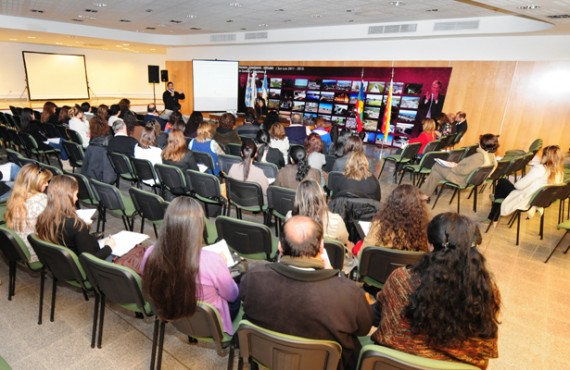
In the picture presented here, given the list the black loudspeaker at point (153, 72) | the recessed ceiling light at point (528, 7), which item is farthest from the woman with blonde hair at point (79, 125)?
the black loudspeaker at point (153, 72)

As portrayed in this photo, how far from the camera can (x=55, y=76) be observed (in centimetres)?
1872

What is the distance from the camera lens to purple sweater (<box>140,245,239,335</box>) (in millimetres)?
1997

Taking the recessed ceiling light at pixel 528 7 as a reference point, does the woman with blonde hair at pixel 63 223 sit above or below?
below

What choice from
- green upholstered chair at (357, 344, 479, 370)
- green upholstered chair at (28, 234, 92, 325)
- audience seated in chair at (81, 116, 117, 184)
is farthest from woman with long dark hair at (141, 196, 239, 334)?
audience seated in chair at (81, 116, 117, 184)

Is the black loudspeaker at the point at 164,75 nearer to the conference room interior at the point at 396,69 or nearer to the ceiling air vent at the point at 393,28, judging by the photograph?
the conference room interior at the point at 396,69

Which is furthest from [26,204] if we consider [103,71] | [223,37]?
[103,71]

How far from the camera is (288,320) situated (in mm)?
1665

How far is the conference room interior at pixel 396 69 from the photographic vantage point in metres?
2.61

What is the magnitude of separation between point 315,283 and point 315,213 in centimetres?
120

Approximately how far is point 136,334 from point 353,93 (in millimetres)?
10563

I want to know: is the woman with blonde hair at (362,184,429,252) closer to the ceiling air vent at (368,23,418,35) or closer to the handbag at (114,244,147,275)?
the handbag at (114,244,147,275)

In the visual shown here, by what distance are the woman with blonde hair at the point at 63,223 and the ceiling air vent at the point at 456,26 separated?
9.35m

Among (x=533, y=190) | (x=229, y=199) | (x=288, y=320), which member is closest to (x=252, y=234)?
(x=288, y=320)

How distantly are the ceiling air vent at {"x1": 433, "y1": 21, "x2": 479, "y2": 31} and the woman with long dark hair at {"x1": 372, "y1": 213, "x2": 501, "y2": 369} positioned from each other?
8.57m
